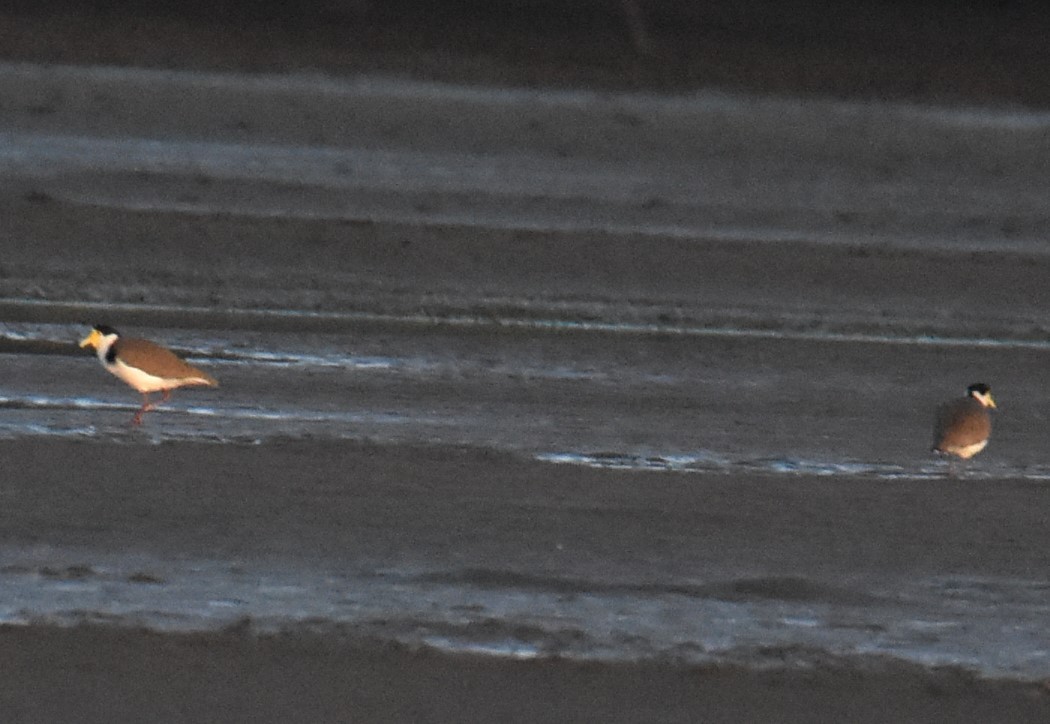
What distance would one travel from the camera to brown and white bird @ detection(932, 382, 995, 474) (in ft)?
35.7

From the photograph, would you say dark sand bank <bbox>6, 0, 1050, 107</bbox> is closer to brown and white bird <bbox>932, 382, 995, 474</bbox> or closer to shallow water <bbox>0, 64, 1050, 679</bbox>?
shallow water <bbox>0, 64, 1050, 679</bbox>

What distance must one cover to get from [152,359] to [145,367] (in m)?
0.05

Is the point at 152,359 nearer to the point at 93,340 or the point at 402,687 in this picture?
the point at 93,340

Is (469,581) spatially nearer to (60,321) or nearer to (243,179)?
(60,321)

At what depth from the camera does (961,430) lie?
1090 centimetres

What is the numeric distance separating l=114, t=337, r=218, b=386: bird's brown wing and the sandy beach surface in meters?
0.27

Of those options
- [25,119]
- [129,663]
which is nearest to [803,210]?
[25,119]

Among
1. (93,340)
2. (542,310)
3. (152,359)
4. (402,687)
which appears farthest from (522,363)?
(402,687)

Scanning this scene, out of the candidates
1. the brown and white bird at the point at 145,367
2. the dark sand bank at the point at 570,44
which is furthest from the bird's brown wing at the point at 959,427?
the dark sand bank at the point at 570,44

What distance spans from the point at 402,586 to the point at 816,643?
1.51 metres

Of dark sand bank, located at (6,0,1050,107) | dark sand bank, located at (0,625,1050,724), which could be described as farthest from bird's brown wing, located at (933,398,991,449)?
dark sand bank, located at (6,0,1050,107)

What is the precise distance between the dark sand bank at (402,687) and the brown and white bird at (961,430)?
3.40 m

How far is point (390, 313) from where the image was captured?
15.2 metres

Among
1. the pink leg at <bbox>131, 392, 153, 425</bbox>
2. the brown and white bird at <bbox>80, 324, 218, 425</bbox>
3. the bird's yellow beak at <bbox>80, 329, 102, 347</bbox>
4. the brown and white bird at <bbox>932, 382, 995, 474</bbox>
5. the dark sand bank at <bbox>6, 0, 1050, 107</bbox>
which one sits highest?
the dark sand bank at <bbox>6, 0, 1050, 107</bbox>
